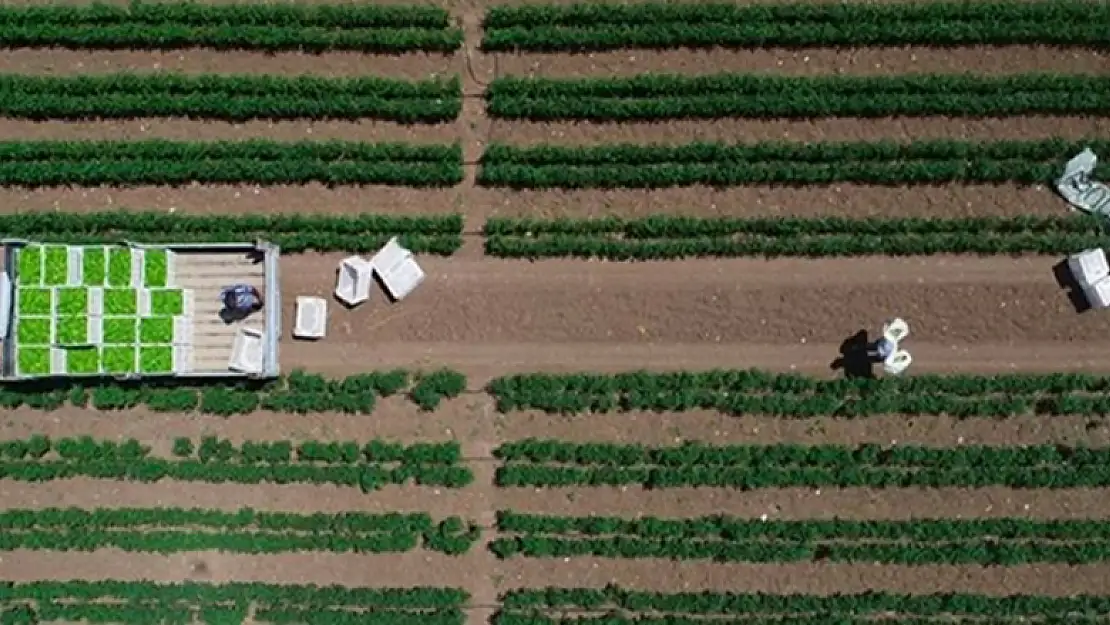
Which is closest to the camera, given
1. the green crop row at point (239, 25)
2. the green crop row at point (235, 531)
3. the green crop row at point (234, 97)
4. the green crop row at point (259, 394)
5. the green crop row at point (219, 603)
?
the green crop row at point (219, 603)

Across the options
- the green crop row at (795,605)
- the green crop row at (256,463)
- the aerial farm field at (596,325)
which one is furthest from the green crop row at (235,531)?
the green crop row at (795,605)

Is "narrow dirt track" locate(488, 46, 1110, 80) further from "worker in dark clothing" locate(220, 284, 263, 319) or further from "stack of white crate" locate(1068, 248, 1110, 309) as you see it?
"worker in dark clothing" locate(220, 284, 263, 319)

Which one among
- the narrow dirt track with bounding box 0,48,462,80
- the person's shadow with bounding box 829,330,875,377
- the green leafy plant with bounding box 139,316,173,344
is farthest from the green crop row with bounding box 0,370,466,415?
the person's shadow with bounding box 829,330,875,377

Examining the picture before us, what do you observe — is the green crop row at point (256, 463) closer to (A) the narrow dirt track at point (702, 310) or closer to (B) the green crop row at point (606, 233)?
(A) the narrow dirt track at point (702, 310)

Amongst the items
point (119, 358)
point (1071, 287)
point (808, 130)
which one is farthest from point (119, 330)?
point (1071, 287)

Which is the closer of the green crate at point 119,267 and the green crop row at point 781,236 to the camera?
the green crate at point 119,267

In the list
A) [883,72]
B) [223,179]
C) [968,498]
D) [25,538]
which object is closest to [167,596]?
[25,538]

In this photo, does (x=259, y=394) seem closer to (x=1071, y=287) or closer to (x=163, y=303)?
(x=163, y=303)

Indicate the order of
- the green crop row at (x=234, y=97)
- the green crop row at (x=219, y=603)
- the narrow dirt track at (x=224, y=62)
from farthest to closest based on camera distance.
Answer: the narrow dirt track at (x=224, y=62) < the green crop row at (x=234, y=97) < the green crop row at (x=219, y=603)
